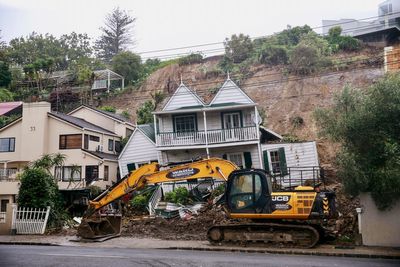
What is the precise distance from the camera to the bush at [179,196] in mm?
26125

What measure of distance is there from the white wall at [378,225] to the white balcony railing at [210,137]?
48.7 feet

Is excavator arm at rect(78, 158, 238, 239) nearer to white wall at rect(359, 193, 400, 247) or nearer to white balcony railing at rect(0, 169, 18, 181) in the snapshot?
white wall at rect(359, 193, 400, 247)

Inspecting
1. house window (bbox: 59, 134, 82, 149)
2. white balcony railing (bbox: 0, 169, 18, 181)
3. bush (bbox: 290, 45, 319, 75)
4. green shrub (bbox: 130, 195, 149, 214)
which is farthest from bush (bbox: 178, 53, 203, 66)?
green shrub (bbox: 130, 195, 149, 214)

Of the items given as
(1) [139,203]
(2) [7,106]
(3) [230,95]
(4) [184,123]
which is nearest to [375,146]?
(1) [139,203]

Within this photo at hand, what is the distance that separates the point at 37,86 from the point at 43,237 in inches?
1549

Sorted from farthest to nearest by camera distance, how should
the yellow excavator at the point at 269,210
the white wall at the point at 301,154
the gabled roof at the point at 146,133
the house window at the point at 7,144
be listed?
the house window at the point at 7,144 < the gabled roof at the point at 146,133 < the white wall at the point at 301,154 < the yellow excavator at the point at 269,210

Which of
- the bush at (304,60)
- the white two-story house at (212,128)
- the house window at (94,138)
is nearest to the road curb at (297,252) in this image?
the white two-story house at (212,128)

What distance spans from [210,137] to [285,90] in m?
20.3

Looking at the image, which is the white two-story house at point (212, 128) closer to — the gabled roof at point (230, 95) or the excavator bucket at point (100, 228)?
the gabled roof at point (230, 95)

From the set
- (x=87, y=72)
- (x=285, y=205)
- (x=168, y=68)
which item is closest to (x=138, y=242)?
(x=285, y=205)

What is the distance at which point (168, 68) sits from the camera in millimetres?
63844

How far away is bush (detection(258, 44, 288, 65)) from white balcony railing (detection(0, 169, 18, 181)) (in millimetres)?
34151

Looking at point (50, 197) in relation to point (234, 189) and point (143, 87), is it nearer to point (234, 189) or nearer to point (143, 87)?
point (234, 189)

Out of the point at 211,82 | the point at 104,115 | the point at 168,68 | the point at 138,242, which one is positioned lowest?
the point at 138,242
